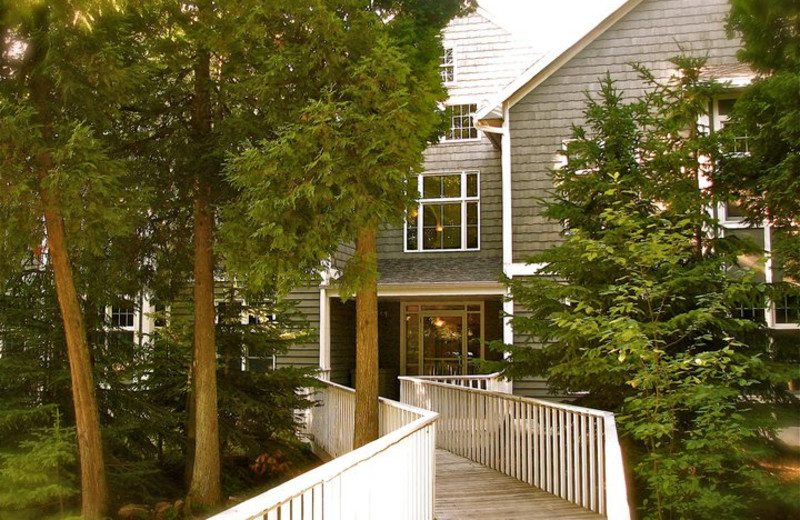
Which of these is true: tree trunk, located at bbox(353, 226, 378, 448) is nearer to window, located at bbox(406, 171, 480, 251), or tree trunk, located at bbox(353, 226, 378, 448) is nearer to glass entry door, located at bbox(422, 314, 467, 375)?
window, located at bbox(406, 171, 480, 251)

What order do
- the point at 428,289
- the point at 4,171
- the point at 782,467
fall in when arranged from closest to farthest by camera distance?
the point at 4,171 → the point at 782,467 → the point at 428,289

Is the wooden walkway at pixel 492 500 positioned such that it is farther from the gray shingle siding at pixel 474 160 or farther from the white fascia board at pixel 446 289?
the gray shingle siding at pixel 474 160

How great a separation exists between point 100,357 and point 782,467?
8.99 m

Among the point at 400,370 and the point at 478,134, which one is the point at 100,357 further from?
the point at 478,134

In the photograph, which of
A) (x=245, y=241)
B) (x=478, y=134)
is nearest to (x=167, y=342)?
(x=245, y=241)

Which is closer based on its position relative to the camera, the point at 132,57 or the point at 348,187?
the point at 348,187

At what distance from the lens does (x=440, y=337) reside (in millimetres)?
17844

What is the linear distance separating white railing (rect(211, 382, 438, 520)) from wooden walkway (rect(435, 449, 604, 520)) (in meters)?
0.61

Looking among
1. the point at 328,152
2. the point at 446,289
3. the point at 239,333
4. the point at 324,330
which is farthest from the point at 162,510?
the point at 446,289

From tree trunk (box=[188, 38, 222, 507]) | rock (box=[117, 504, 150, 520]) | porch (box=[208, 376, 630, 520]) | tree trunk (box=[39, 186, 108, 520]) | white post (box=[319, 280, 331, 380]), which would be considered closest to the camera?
porch (box=[208, 376, 630, 520])

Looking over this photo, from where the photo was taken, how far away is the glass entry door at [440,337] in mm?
17625

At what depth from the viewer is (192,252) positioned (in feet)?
35.0

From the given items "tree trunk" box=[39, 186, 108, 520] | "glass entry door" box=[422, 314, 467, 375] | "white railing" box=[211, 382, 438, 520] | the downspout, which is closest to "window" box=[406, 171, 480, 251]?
"glass entry door" box=[422, 314, 467, 375]

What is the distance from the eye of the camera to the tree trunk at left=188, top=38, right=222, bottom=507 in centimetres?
947
